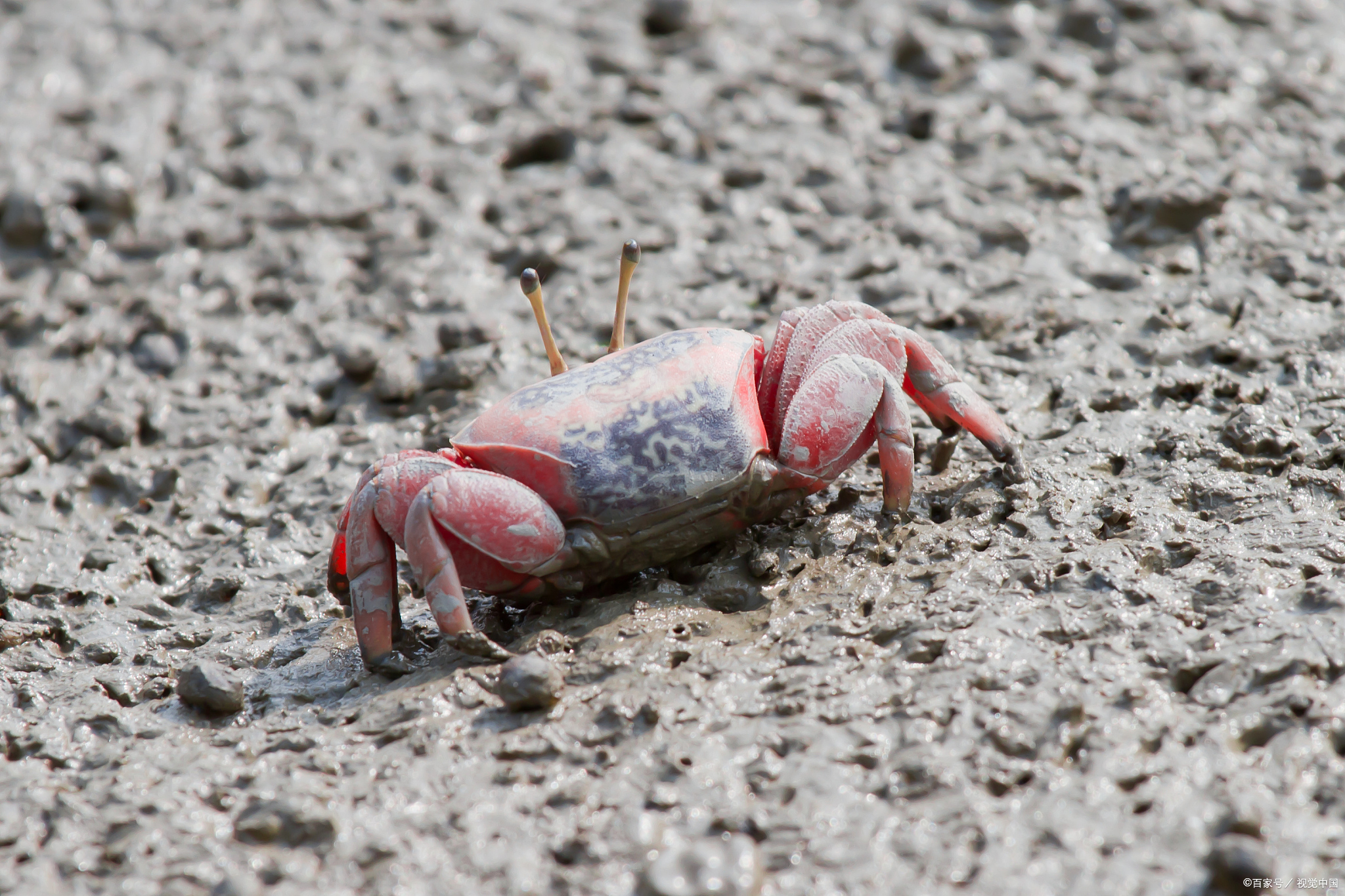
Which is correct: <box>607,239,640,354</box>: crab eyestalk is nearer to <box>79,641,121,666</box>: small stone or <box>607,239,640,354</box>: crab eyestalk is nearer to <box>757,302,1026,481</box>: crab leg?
<box>757,302,1026,481</box>: crab leg

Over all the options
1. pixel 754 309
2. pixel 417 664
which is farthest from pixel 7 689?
pixel 754 309

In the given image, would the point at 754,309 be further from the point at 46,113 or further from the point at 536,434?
the point at 46,113

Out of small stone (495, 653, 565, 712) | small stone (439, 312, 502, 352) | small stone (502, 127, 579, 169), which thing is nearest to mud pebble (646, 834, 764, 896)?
small stone (495, 653, 565, 712)

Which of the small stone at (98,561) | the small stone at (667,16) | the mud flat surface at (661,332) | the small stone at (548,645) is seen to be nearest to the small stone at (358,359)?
the mud flat surface at (661,332)

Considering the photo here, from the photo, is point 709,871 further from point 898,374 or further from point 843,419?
point 898,374

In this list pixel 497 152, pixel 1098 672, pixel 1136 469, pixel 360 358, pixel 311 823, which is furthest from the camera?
pixel 497 152

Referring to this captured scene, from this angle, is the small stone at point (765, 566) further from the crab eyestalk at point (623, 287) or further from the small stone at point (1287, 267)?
the small stone at point (1287, 267)
